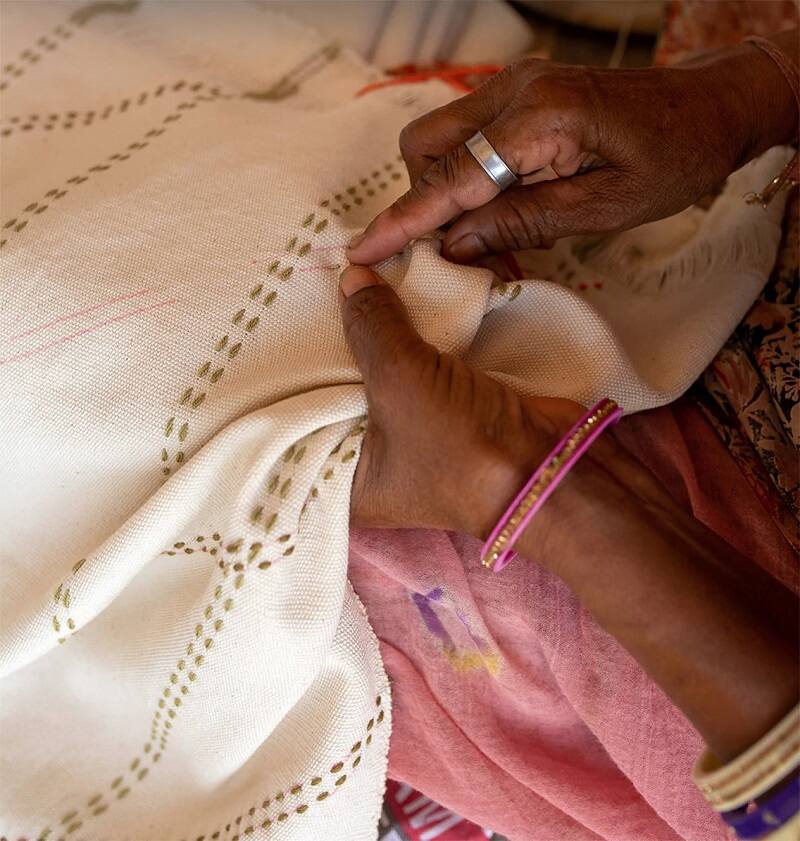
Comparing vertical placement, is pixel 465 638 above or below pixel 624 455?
below

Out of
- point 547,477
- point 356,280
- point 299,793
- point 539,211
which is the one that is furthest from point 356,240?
point 299,793

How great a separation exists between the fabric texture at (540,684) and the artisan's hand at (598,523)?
0.11m

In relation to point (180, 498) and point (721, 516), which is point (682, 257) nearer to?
point (721, 516)

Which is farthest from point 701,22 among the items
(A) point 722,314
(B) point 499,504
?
(B) point 499,504

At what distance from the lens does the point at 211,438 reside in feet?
2.22

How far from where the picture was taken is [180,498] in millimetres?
654

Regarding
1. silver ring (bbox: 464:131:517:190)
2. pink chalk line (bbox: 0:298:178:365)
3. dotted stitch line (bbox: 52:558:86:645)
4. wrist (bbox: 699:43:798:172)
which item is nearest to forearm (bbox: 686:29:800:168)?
wrist (bbox: 699:43:798:172)

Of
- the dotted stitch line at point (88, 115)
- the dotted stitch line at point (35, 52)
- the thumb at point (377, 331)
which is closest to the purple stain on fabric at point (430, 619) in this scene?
the thumb at point (377, 331)

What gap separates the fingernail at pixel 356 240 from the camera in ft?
2.32

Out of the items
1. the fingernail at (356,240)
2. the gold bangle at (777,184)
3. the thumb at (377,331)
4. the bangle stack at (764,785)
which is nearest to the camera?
the bangle stack at (764,785)

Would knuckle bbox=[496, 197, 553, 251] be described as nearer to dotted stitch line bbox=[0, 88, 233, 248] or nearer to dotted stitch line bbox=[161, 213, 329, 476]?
dotted stitch line bbox=[161, 213, 329, 476]

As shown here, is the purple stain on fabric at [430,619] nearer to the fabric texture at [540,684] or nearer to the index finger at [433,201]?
the fabric texture at [540,684]

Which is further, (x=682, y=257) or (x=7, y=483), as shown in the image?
(x=682, y=257)

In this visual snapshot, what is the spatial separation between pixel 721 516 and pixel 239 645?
1.49 ft
